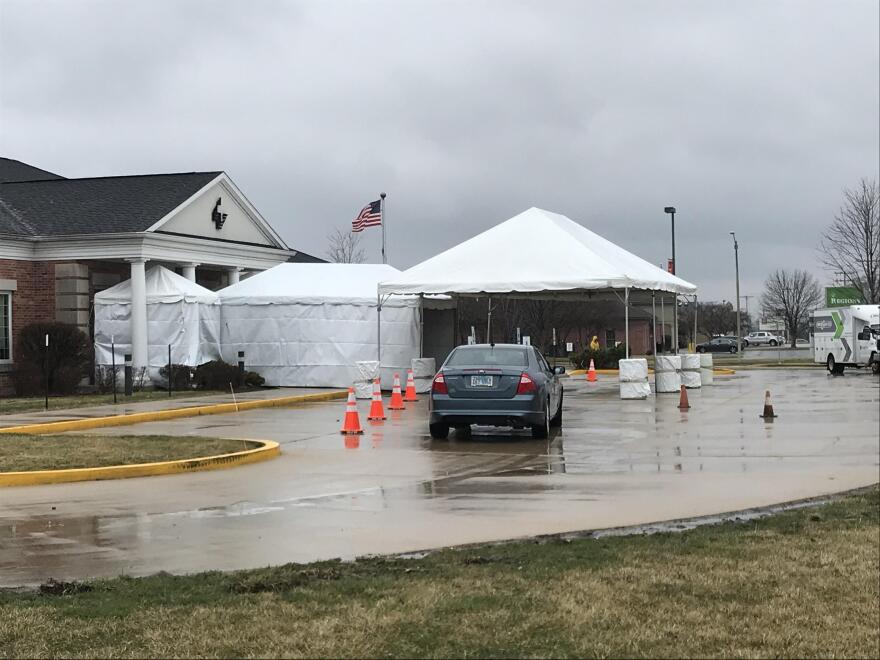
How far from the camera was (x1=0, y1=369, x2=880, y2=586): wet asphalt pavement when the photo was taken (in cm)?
879

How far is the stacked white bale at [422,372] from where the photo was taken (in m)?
29.2

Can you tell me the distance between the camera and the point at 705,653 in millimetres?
5500

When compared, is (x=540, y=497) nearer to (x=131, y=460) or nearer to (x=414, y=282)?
(x=131, y=460)

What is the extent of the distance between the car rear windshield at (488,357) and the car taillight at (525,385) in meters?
0.42

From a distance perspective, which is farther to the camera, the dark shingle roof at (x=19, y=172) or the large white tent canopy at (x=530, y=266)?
the dark shingle roof at (x=19, y=172)

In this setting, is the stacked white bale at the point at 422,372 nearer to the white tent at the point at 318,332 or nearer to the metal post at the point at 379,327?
the metal post at the point at 379,327

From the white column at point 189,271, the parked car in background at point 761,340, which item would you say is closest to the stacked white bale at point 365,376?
the white column at point 189,271

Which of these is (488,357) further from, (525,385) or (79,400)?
(79,400)

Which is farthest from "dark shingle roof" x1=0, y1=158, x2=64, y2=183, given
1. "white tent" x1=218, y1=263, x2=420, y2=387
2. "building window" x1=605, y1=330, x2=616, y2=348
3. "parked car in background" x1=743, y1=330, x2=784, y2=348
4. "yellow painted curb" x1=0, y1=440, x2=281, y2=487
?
"parked car in background" x1=743, y1=330, x2=784, y2=348

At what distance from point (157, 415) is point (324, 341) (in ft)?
34.9

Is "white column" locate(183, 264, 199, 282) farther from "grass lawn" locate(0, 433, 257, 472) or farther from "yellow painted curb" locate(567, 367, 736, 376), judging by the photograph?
"grass lawn" locate(0, 433, 257, 472)

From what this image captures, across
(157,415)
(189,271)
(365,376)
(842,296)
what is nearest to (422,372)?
(365,376)

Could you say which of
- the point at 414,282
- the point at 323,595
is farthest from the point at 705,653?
the point at 414,282

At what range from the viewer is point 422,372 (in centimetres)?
2945
